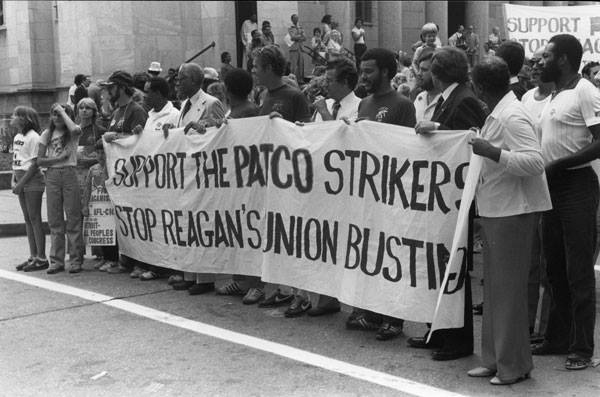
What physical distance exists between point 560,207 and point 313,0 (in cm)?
2089

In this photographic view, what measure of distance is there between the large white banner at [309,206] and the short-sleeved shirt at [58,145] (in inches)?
16.8

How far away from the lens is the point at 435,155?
224 inches

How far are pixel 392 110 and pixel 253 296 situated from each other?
7.36 ft

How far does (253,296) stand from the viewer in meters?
7.46

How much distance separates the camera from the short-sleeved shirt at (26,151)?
902cm

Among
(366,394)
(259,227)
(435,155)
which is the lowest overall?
(366,394)

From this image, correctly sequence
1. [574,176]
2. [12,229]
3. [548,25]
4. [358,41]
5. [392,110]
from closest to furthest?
1. [574,176]
2. [392,110]
3. [548,25]
4. [12,229]
5. [358,41]

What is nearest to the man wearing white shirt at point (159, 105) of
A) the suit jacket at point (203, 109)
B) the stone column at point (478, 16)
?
the suit jacket at point (203, 109)

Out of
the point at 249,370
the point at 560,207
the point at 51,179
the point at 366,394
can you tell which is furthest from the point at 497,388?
the point at 51,179

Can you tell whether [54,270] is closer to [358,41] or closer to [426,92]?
[426,92]

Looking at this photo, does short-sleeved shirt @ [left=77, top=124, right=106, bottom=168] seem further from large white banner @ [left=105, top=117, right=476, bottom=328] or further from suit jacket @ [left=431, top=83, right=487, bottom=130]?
suit jacket @ [left=431, top=83, right=487, bottom=130]

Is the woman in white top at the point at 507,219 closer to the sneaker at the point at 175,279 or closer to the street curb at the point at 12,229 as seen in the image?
the sneaker at the point at 175,279

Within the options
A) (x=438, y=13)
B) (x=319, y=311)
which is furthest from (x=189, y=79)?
(x=438, y=13)

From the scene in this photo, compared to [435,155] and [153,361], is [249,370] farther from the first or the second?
[435,155]
